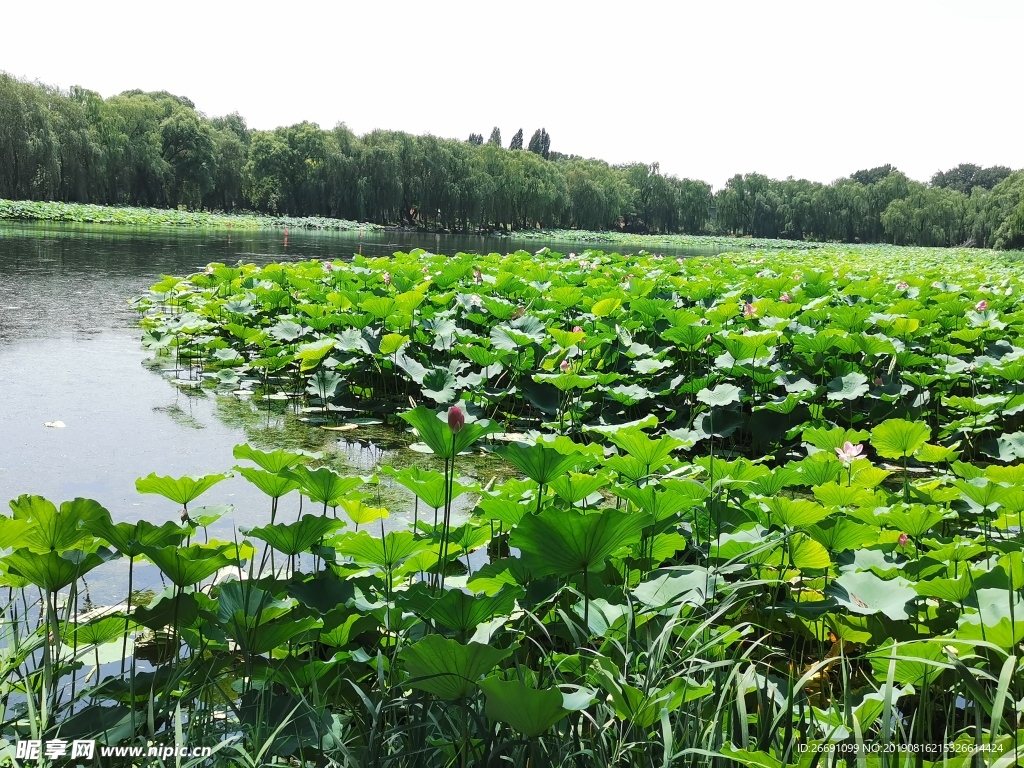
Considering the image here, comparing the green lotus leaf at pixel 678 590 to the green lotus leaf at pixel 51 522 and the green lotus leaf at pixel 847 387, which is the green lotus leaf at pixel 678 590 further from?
the green lotus leaf at pixel 847 387

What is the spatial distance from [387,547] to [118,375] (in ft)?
13.2

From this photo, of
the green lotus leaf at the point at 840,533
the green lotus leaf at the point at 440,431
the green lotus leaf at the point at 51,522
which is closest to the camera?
the green lotus leaf at the point at 51,522

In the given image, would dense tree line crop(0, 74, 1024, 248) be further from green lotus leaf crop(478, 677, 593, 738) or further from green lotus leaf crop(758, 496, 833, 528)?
green lotus leaf crop(478, 677, 593, 738)

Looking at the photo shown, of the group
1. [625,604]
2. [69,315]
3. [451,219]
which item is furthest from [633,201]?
[625,604]

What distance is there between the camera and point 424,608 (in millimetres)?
1314

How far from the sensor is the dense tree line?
32.3 meters

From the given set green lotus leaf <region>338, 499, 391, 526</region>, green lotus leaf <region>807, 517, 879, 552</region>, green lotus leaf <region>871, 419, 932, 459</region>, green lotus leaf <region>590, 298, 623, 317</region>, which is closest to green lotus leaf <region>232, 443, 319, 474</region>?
green lotus leaf <region>338, 499, 391, 526</region>

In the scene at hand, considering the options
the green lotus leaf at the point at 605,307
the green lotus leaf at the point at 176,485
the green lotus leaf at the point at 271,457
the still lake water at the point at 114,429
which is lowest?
the still lake water at the point at 114,429

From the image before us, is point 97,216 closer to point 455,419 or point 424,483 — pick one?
point 424,483

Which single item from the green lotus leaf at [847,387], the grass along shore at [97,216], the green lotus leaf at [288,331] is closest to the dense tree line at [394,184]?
the grass along shore at [97,216]

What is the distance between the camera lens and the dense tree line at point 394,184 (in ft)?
106

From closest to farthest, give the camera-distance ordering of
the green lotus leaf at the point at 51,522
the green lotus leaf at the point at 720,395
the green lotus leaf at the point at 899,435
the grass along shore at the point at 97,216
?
the green lotus leaf at the point at 51,522
the green lotus leaf at the point at 899,435
the green lotus leaf at the point at 720,395
the grass along shore at the point at 97,216

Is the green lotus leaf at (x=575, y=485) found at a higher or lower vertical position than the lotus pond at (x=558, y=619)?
higher

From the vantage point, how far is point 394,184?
1740 inches
